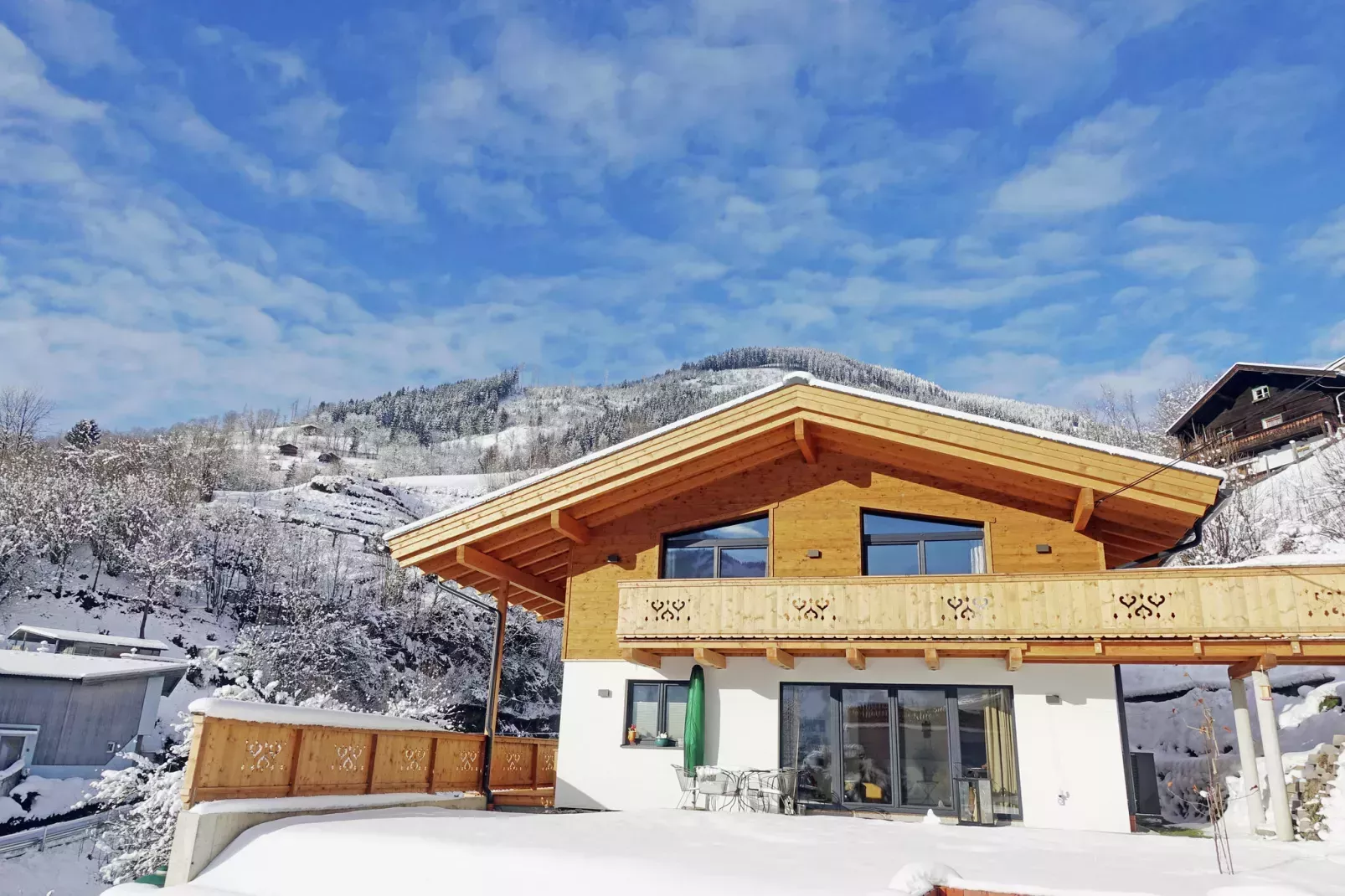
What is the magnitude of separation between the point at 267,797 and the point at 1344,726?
16.1m

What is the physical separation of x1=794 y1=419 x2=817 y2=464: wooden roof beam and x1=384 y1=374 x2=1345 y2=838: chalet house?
6cm

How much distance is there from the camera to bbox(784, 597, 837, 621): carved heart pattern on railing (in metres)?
12.3

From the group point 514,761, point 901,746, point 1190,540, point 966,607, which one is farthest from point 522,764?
point 1190,540

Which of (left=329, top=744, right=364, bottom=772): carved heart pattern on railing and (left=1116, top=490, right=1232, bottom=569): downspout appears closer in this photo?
(left=329, top=744, right=364, bottom=772): carved heart pattern on railing

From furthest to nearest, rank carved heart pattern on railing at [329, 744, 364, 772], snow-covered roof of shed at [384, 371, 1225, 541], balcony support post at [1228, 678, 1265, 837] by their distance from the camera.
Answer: snow-covered roof of shed at [384, 371, 1225, 541], balcony support post at [1228, 678, 1265, 837], carved heart pattern on railing at [329, 744, 364, 772]

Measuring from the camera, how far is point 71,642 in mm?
26359

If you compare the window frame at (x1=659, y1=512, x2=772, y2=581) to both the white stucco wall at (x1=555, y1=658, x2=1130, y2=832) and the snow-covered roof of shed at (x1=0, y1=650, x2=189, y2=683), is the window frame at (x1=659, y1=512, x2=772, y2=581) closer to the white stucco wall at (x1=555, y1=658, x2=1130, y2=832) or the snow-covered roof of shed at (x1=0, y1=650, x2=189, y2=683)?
the white stucco wall at (x1=555, y1=658, x2=1130, y2=832)

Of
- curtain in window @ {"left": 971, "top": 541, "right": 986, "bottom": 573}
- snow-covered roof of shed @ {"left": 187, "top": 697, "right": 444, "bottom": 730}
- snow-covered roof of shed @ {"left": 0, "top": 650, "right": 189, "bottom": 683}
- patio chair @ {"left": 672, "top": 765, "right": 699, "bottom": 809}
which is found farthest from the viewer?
snow-covered roof of shed @ {"left": 0, "top": 650, "right": 189, "bottom": 683}

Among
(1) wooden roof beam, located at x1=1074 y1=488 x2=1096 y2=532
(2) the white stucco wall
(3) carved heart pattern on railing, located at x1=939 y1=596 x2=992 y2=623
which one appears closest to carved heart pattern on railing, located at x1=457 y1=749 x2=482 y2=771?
(2) the white stucco wall

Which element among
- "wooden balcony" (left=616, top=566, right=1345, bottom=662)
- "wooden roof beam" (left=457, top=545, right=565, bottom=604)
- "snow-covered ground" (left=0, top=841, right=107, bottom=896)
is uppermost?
"wooden roof beam" (left=457, top=545, right=565, bottom=604)

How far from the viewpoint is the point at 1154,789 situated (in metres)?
14.2

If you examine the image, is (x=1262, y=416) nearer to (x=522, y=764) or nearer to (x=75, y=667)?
(x=522, y=764)

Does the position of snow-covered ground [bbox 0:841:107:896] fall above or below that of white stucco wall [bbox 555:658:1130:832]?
below

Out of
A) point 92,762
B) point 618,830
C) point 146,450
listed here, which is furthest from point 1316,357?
point 146,450
